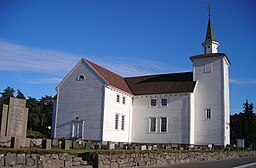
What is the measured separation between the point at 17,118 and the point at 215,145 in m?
29.7

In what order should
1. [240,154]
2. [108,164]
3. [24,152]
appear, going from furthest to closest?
1. [240,154]
2. [108,164]
3. [24,152]

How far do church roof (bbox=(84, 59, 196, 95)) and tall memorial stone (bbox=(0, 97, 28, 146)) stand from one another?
21037 mm

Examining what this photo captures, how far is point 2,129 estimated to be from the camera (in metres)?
20.8

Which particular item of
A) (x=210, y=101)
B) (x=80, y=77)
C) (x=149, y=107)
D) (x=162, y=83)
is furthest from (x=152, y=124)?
(x=80, y=77)

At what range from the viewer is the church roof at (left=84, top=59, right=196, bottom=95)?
4522cm

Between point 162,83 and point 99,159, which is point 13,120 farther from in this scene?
point 162,83

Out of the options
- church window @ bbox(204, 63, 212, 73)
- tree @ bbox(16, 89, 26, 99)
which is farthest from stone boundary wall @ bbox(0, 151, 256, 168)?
tree @ bbox(16, 89, 26, 99)

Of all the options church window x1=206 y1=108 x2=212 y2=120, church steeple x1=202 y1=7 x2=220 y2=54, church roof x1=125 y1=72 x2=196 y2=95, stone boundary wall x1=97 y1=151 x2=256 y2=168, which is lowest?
stone boundary wall x1=97 y1=151 x2=256 y2=168

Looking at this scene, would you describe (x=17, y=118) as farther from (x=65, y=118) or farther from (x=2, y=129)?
(x=65, y=118)

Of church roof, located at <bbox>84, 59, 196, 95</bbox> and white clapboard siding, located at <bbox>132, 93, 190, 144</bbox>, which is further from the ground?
church roof, located at <bbox>84, 59, 196, 95</bbox>

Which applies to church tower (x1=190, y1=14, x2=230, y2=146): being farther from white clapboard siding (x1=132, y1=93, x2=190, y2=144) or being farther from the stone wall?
the stone wall

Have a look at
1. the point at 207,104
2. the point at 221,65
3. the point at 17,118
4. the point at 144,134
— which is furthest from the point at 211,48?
the point at 17,118

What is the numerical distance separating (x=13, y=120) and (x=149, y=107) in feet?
92.7

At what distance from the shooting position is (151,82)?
5028 centimetres
